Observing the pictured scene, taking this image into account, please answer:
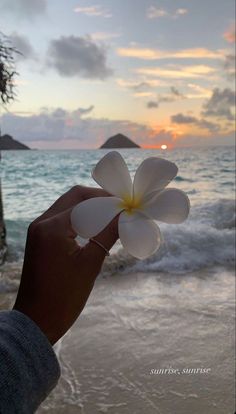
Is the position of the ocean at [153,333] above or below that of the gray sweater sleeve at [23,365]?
below

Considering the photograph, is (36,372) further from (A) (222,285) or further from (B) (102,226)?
(A) (222,285)

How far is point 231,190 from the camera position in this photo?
57.0 feet

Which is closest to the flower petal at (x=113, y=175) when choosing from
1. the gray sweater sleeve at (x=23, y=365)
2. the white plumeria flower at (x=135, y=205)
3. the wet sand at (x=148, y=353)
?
the white plumeria flower at (x=135, y=205)

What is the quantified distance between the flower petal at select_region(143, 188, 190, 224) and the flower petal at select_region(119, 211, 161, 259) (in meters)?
0.02

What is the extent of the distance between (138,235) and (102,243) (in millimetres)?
69

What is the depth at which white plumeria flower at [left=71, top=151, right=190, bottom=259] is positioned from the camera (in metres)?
0.69

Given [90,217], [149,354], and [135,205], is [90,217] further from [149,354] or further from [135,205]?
[149,354]

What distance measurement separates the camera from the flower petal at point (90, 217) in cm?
69

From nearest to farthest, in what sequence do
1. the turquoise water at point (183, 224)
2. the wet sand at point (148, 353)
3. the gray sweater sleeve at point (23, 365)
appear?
the gray sweater sleeve at point (23, 365) → the wet sand at point (148, 353) → the turquoise water at point (183, 224)

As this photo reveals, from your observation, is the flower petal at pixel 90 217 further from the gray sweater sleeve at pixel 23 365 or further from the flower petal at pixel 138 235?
the gray sweater sleeve at pixel 23 365

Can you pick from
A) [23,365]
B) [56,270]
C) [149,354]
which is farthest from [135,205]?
[149,354]

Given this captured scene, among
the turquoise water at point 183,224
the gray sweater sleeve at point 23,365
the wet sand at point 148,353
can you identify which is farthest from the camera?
the turquoise water at point 183,224

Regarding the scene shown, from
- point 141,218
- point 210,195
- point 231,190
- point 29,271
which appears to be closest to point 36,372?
point 29,271

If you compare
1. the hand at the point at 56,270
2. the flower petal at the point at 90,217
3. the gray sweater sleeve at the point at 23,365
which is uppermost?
the flower petal at the point at 90,217
